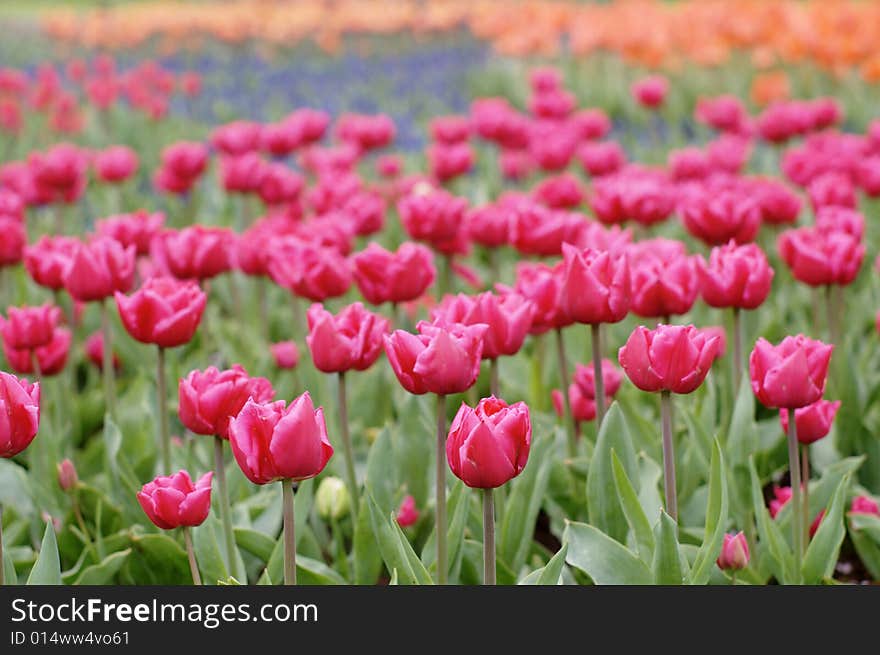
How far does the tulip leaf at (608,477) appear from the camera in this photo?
2.18 meters

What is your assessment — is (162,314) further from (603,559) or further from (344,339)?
(603,559)

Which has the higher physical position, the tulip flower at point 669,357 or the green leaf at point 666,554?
the tulip flower at point 669,357

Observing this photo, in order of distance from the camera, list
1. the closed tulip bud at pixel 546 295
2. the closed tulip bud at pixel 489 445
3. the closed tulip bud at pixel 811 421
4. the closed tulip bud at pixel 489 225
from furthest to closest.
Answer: the closed tulip bud at pixel 489 225
the closed tulip bud at pixel 546 295
the closed tulip bud at pixel 811 421
the closed tulip bud at pixel 489 445

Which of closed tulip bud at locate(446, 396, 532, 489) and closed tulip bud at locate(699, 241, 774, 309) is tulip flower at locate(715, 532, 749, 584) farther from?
closed tulip bud at locate(446, 396, 532, 489)

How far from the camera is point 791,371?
182cm

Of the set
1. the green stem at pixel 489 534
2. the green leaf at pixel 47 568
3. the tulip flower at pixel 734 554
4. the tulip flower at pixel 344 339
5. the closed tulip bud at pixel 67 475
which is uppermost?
the tulip flower at pixel 344 339

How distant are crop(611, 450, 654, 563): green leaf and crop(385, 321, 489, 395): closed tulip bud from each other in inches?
14.4

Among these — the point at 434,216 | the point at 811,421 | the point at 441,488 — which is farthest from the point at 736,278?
the point at 434,216

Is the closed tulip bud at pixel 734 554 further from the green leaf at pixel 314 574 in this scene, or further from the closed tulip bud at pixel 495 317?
the green leaf at pixel 314 574

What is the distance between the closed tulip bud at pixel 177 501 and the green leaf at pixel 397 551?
277 millimetres

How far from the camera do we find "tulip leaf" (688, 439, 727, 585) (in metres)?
1.85

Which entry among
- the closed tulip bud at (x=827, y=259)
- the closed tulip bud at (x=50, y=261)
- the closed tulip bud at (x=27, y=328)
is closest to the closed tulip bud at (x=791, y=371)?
the closed tulip bud at (x=827, y=259)

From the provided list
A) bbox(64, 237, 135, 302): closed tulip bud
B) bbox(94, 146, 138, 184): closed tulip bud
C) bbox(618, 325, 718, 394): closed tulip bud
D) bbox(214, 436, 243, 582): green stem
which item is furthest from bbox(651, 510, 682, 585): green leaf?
bbox(94, 146, 138, 184): closed tulip bud
